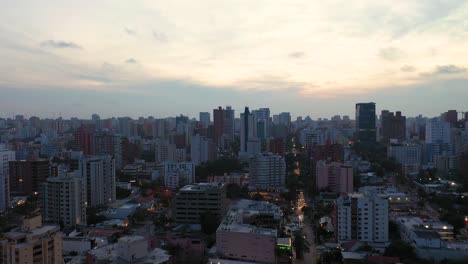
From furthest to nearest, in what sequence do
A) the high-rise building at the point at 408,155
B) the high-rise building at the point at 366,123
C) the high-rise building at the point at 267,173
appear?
the high-rise building at the point at 366,123 < the high-rise building at the point at 408,155 < the high-rise building at the point at 267,173

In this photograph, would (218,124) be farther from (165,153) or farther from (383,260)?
(383,260)

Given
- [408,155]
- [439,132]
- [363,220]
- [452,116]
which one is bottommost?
[363,220]

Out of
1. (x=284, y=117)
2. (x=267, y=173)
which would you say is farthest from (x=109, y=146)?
(x=284, y=117)

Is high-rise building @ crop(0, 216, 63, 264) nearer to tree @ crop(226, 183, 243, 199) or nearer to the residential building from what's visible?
the residential building

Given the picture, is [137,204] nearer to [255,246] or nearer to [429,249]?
[255,246]

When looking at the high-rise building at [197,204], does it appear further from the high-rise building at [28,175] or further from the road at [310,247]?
the high-rise building at [28,175]

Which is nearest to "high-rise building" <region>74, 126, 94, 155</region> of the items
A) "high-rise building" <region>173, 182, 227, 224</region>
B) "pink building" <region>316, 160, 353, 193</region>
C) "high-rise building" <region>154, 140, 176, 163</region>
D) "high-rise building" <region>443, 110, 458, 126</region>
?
"high-rise building" <region>154, 140, 176, 163</region>

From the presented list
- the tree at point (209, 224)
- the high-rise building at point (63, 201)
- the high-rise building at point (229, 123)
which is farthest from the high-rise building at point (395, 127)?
the high-rise building at point (63, 201)
